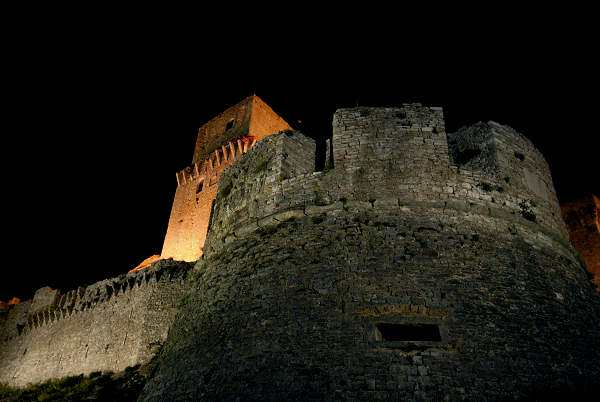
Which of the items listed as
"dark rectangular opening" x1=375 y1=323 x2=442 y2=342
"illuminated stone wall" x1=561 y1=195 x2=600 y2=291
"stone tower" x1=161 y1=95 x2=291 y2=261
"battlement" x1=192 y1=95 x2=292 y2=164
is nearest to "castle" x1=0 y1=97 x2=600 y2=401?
"dark rectangular opening" x1=375 y1=323 x2=442 y2=342

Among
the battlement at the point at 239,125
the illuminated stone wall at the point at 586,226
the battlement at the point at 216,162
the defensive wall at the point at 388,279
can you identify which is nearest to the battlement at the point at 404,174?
the defensive wall at the point at 388,279

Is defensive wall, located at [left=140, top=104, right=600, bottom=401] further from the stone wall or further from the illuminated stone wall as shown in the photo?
the stone wall

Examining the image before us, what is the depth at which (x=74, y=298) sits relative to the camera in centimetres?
1922

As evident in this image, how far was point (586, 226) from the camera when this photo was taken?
1895 cm

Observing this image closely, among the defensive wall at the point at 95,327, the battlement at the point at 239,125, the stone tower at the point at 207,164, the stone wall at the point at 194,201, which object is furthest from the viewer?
the battlement at the point at 239,125

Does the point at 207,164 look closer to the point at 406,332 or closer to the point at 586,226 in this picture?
the point at 586,226

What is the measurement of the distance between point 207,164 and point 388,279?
874 inches

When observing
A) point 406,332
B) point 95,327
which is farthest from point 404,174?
point 95,327

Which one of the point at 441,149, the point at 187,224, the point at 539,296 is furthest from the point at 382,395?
the point at 187,224

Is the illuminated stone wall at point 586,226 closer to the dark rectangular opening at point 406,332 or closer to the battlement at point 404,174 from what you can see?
the battlement at point 404,174

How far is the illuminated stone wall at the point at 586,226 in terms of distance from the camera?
18.5m

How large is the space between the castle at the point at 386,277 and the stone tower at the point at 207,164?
15.3m

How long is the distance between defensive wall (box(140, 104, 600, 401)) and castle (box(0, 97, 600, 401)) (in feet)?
0.07

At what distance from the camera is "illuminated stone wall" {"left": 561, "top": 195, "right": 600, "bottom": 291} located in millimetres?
18484
